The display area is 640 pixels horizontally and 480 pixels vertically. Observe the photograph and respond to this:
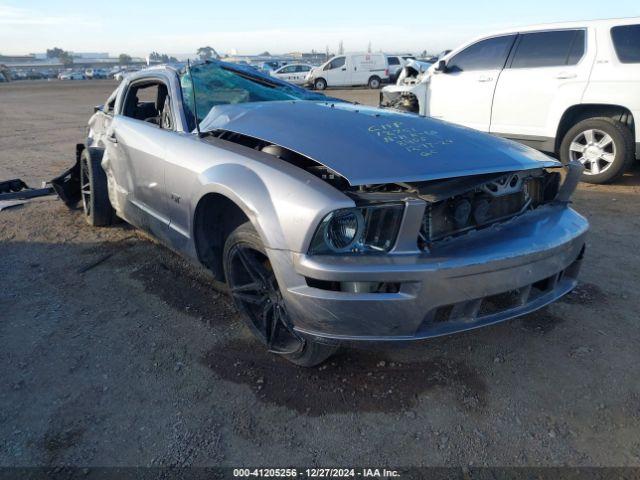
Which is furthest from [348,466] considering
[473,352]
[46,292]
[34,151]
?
[34,151]

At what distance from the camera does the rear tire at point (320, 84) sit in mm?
26266

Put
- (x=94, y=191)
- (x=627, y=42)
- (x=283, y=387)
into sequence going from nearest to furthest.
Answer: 1. (x=283, y=387)
2. (x=94, y=191)
3. (x=627, y=42)

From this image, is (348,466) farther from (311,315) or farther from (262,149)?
(262,149)

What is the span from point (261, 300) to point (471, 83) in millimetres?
5571

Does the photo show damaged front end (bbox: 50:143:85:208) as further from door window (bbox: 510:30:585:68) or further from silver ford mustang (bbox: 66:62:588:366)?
door window (bbox: 510:30:585:68)

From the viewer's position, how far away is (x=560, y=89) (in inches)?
244

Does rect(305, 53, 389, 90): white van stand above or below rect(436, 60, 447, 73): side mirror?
above

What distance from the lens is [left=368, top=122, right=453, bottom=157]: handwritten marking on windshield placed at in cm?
255

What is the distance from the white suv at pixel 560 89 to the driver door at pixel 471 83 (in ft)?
0.05

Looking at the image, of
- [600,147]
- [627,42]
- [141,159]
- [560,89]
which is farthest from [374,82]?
[141,159]

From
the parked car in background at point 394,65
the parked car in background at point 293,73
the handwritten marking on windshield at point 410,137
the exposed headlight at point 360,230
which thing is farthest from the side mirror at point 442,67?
the parked car in background at point 293,73

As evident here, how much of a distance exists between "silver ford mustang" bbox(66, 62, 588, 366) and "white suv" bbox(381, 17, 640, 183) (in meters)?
3.74

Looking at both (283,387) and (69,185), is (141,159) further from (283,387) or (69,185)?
(69,185)

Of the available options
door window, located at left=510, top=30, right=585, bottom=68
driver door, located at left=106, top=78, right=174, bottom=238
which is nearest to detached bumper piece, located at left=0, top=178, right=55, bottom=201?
driver door, located at left=106, top=78, right=174, bottom=238
